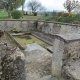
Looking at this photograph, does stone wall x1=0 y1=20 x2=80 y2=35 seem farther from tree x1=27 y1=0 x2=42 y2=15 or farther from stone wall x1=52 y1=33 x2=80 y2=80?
tree x1=27 y1=0 x2=42 y2=15

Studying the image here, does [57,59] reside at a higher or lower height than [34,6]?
lower

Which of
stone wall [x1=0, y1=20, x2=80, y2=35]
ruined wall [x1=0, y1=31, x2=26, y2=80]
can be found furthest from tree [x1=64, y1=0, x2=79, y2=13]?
ruined wall [x1=0, y1=31, x2=26, y2=80]

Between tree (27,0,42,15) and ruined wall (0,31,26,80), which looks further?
tree (27,0,42,15)

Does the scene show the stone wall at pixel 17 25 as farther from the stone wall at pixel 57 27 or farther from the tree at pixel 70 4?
the tree at pixel 70 4

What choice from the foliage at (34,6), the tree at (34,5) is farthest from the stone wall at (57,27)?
the tree at (34,5)

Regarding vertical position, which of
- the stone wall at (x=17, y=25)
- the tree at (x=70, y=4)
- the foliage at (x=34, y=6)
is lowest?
the stone wall at (x=17, y=25)

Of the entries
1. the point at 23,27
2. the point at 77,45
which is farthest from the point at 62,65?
the point at 23,27

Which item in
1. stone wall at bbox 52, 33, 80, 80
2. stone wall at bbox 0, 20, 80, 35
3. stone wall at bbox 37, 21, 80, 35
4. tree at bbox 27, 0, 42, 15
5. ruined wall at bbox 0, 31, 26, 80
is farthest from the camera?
tree at bbox 27, 0, 42, 15

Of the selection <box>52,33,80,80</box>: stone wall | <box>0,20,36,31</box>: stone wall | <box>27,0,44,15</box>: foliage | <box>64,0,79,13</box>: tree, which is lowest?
<box>52,33,80,80</box>: stone wall

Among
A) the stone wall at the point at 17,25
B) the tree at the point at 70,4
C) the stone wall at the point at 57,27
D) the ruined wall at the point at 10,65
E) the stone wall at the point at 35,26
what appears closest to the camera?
the ruined wall at the point at 10,65

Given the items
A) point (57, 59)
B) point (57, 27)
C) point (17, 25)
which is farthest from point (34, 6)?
point (57, 59)

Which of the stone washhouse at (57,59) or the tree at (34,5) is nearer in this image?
the stone washhouse at (57,59)

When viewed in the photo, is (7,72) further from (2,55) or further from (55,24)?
(55,24)

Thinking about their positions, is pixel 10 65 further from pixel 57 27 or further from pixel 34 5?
pixel 34 5
